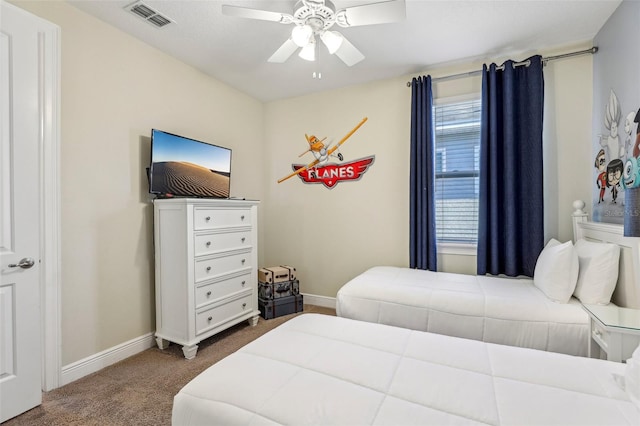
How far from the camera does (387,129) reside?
130 inches

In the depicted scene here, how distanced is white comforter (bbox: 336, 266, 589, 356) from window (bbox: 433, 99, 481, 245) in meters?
0.60

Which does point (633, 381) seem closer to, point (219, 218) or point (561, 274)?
point (561, 274)

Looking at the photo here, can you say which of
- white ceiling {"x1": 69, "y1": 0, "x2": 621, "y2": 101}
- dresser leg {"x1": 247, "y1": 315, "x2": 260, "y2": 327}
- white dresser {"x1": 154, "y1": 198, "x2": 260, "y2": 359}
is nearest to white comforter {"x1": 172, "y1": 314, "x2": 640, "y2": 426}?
white dresser {"x1": 154, "y1": 198, "x2": 260, "y2": 359}

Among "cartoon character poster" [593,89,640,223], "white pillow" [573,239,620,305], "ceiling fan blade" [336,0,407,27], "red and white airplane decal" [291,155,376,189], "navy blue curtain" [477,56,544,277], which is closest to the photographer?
"ceiling fan blade" [336,0,407,27]

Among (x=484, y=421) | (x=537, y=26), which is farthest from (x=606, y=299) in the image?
(x=537, y=26)

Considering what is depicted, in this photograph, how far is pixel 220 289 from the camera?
2656mm

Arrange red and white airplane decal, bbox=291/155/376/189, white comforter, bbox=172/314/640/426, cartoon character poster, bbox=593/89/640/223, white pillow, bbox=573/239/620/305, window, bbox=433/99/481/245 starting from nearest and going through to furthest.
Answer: white comforter, bbox=172/314/640/426
white pillow, bbox=573/239/620/305
cartoon character poster, bbox=593/89/640/223
window, bbox=433/99/481/245
red and white airplane decal, bbox=291/155/376/189

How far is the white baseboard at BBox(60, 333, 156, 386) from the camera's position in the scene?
204cm

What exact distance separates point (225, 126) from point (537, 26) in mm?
3098

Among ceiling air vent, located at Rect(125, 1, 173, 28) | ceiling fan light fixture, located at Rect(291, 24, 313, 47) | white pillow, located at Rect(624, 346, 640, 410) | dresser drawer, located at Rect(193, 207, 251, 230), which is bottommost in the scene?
white pillow, located at Rect(624, 346, 640, 410)

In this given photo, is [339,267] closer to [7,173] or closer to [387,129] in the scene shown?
[387,129]

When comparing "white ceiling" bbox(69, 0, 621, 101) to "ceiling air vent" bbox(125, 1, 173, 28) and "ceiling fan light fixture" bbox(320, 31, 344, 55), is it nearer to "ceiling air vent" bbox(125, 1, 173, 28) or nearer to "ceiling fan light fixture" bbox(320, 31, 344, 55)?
"ceiling air vent" bbox(125, 1, 173, 28)

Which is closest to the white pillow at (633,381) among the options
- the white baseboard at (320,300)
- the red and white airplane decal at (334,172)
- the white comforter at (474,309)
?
the white comforter at (474,309)

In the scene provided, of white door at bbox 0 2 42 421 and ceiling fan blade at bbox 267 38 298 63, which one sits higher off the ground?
ceiling fan blade at bbox 267 38 298 63
